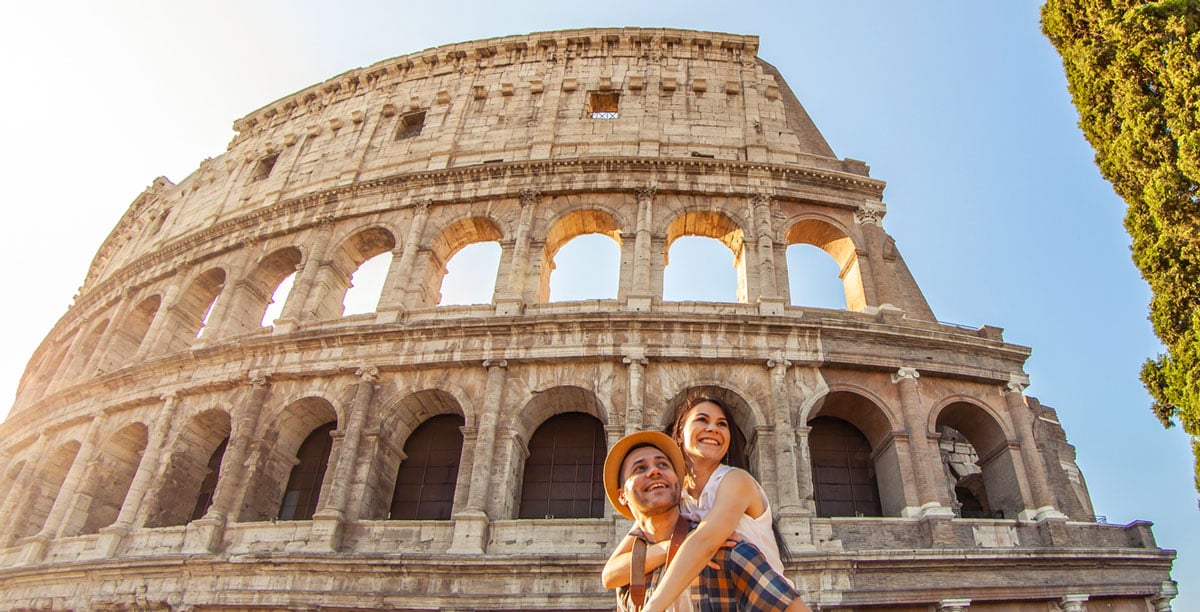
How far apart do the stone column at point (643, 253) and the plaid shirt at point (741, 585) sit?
10.1 meters

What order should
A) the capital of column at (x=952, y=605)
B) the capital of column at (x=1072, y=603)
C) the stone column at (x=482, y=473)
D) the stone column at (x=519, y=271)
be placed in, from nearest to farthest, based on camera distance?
the capital of column at (x=952, y=605) < the capital of column at (x=1072, y=603) < the stone column at (x=482, y=473) < the stone column at (x=519, y=271)

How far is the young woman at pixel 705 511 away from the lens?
104 inches

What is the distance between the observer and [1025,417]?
1210cm

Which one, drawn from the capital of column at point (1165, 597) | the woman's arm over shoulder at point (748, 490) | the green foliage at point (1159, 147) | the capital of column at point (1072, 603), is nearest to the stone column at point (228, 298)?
the woman's arm over shoulder at point (748, 490)

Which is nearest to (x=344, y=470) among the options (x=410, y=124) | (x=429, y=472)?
(x=429, y=472)

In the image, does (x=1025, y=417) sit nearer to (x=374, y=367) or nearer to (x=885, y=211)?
(x=885, y=211)

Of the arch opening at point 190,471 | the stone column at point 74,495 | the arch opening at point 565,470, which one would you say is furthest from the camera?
the stone column at point 74,495

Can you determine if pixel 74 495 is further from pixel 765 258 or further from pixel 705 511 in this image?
pixel 705 511

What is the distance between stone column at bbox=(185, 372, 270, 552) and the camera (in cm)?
1180

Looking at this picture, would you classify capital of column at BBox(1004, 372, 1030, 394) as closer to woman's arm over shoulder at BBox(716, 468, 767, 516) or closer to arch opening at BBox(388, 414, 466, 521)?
arch opening at BBox(388, 414, 466, 521)

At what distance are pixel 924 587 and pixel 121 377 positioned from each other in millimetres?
16308

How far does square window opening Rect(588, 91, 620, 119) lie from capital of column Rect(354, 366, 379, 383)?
341 inches

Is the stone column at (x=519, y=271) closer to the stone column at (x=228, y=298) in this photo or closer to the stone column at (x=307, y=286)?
the stone column at (x=307, y=286)

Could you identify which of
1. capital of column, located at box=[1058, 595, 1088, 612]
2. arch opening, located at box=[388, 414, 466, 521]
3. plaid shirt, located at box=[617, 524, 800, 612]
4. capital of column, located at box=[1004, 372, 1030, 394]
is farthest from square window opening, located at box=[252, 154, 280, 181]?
capital of column, located at box=[1058, 595, 1088, 612]
